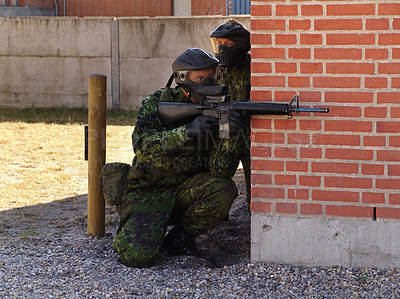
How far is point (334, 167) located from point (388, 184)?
0.33m

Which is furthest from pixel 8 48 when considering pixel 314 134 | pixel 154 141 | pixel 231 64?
pixel 314 134

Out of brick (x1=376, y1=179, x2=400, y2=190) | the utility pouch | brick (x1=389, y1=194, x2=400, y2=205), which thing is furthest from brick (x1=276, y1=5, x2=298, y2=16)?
the utility pouch

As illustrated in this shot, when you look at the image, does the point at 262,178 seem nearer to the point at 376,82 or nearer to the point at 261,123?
the point at 261,123

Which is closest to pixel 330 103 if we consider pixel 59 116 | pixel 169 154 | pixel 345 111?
pixel 345 111

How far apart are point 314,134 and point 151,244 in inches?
49.7

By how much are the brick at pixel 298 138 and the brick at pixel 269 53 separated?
18.6 inches

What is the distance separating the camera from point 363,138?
3.46 metres

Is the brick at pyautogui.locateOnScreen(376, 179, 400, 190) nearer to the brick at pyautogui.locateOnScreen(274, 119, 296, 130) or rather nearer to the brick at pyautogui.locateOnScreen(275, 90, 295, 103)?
the brick at pyautogui.locateOnScreen(274, 119, 296, 130)

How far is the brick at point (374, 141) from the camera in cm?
344

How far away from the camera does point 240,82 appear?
15.6 feet

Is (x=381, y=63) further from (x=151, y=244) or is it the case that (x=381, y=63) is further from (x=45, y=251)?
(x=45, y=251)

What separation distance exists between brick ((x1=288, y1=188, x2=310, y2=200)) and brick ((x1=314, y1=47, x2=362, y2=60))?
0.80m

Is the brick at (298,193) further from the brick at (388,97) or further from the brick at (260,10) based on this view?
the brick at (260,10)

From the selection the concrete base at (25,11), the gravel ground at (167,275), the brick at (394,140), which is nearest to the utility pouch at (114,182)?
the gravel ground at (167,275)
